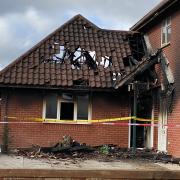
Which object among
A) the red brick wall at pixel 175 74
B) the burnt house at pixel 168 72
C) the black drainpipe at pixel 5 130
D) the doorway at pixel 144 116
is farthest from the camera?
the doorway at pixel 144 116

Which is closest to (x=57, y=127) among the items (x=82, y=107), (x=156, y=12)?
(x=82, y=107)

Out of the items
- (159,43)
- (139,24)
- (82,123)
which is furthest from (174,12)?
(82,123)

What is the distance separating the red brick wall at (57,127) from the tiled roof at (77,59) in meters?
0.72

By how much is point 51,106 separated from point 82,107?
49.6 inches

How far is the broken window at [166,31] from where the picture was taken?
1888 cm

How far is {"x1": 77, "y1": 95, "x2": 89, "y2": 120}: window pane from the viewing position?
20.2 m

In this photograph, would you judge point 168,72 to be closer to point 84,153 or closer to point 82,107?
point 82,107

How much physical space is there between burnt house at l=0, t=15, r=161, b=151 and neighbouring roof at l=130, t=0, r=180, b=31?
4.38 ft

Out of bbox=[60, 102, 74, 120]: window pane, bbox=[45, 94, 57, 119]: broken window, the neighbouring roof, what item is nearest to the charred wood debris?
bbox=[60, 102, 74, 120]: window pane

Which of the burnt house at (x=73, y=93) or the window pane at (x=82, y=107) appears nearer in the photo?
the burnt house at (x=73, y=93)

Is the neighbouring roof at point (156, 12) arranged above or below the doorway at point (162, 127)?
above

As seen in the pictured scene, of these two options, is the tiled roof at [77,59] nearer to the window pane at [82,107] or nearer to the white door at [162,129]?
the window pane at [82,107]

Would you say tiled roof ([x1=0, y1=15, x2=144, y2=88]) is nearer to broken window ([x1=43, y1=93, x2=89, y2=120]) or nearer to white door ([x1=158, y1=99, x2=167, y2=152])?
broken window ([x1=43, y1=93, x2=89, y2=120])

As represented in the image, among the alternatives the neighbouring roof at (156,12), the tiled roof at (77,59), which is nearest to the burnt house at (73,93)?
the tiled roof at (77,59)
